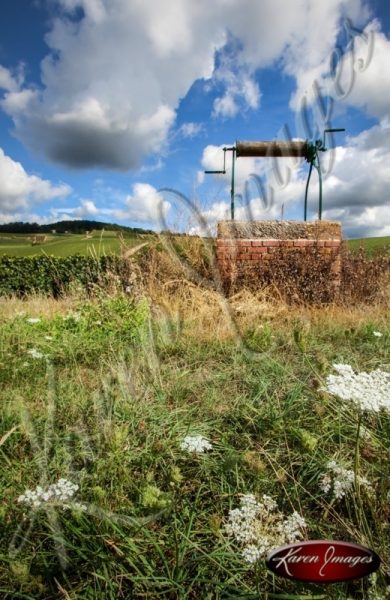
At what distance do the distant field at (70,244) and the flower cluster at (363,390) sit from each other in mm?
4704

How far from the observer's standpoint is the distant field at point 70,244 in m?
6.66

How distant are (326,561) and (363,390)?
0.57 m

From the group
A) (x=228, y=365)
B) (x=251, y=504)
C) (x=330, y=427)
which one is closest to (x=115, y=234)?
(x=228, y=365)

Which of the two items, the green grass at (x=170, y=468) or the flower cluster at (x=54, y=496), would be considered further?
the flower cluster at (x=54, y=496)

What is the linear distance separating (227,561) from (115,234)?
594 centimetres

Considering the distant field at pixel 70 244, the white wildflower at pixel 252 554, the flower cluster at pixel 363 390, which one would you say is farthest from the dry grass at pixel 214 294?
the white wildflower at pixel 252 554

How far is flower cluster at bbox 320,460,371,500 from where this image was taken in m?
1.30

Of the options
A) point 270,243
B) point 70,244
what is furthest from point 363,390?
point 70,244

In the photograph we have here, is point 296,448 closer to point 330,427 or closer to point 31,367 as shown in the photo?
point 330,427

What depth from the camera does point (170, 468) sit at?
59.9 inches

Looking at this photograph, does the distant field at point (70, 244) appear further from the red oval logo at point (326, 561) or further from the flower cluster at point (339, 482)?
the red oval logo at point (326, 561)

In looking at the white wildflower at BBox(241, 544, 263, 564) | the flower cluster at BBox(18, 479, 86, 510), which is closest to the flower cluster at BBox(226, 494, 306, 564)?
the white wildflower at BBox(241, 544, 263, 564)

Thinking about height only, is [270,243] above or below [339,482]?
above

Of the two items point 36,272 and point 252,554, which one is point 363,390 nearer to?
point 252,554
